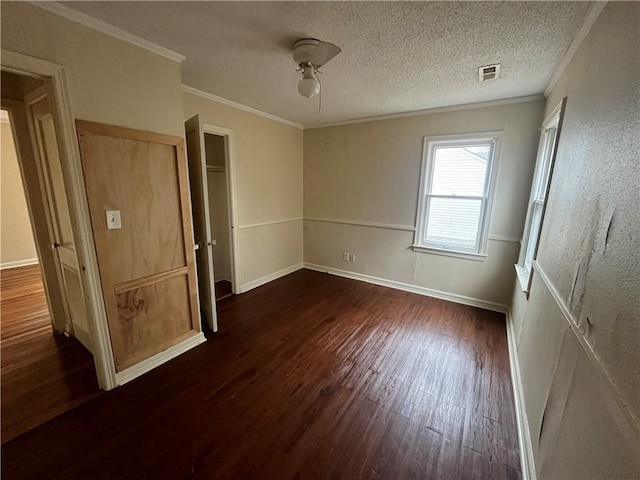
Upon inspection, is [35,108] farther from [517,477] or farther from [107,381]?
[517,477]

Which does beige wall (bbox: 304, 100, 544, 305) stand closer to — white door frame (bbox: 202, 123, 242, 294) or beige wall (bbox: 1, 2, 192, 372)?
white door frame (bbox: 202, 123, 242, 294)

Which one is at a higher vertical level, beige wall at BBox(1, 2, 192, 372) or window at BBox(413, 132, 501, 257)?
beige wall at BBox(1, 2, 192, 372)

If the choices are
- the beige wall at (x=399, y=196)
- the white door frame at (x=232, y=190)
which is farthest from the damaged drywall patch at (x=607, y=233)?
the white door frame at (x=232, y=190)

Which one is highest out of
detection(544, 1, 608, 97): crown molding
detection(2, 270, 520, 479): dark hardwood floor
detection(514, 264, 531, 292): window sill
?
detection(544, 1, 608, 97): crown molding

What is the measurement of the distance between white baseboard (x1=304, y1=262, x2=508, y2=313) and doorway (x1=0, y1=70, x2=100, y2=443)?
316cm

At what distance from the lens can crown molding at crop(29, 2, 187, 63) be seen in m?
1.44

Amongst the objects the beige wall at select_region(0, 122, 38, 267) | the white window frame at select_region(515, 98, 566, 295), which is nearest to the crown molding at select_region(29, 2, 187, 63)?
the white window frame at select_region(515, 98, 566, 295)

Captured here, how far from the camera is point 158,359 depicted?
2164 millimetres

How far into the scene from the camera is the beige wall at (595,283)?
730 mm

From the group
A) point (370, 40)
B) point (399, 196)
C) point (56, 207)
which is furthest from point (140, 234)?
point (399, 196)

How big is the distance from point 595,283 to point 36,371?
Result: 355 cm

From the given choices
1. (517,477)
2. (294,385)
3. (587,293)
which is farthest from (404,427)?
(587,293)

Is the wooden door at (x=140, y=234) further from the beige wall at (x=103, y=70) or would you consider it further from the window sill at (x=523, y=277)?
the window sill at (x=523, y=277)

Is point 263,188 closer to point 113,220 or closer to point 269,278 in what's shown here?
point 269,278
